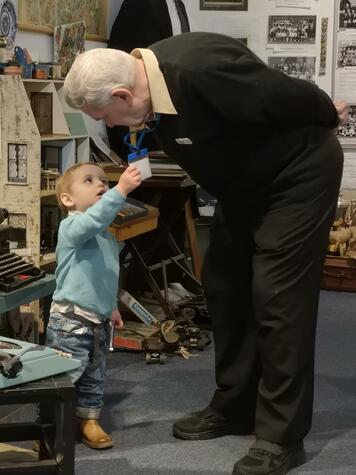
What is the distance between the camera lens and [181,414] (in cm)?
290

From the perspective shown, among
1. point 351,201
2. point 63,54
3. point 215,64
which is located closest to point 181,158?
point 215,64

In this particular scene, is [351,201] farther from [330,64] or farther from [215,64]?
[215,64]

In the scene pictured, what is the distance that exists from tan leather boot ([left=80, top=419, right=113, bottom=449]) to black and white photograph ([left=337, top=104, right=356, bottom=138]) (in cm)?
304

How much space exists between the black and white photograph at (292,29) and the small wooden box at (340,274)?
140 cm

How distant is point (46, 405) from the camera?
2270 millimetres

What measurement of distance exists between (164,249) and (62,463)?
2567 millimetres

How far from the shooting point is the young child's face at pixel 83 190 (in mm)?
2623

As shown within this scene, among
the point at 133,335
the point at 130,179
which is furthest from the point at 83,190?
the point at 133,335

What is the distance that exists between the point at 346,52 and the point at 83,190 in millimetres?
2933

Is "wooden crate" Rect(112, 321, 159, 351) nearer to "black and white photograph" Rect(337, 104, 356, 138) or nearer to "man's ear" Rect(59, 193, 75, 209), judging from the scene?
"man's ear" Rect(59, 193, 75, 209)

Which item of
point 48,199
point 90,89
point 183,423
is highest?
point 90,89

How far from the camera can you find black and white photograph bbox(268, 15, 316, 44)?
200 inches

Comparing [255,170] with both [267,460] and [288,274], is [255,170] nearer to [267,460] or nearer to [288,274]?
[288,274]

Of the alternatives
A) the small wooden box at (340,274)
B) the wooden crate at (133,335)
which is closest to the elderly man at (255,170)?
the wooden crate at (133,335)
